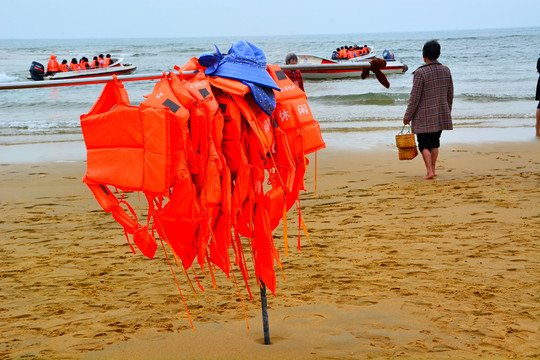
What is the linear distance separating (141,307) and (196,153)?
1.57 meters

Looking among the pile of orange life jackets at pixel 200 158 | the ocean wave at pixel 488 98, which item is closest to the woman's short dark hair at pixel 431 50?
the pile of orange life jackets at pixel 200 158

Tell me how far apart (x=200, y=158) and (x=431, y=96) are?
4839mm

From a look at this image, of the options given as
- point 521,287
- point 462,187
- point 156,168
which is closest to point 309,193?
point 462,187

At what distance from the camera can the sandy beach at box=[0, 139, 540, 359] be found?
118 inches

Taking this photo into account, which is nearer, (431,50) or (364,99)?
(431,50)

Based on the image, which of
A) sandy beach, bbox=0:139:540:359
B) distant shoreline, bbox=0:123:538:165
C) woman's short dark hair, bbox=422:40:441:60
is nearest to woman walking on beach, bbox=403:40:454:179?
woman's short dark hair, bbox=422:40:441:60

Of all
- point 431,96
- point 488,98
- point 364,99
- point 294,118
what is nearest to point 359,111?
point 364,99

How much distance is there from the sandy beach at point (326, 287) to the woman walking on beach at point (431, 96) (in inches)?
28.5

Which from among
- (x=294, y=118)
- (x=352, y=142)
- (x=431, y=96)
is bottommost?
(x=352, y=142)

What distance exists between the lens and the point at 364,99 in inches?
743

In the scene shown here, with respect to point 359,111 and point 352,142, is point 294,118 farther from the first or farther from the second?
point 359,111

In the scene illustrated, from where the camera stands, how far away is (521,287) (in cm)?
359

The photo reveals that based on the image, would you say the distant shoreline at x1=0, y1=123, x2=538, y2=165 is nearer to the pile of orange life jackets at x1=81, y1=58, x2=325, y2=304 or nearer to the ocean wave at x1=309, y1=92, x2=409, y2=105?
the ocean wave at x1=309, y1=92, x2=409, y2=105

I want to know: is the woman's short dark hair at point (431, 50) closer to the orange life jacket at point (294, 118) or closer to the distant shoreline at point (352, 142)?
the distant shoreline at point (352, 142)
